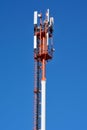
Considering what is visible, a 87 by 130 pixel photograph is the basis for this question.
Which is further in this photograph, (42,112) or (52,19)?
(52,19)

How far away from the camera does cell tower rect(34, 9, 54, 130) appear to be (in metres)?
109

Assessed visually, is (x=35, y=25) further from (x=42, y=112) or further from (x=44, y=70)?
(x=42, y=112)

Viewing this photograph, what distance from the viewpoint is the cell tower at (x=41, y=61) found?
359 feet

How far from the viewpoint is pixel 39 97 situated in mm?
111562

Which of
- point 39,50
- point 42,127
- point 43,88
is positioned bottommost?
point 42,127

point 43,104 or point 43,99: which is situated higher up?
point 43,99

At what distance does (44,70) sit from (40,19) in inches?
421

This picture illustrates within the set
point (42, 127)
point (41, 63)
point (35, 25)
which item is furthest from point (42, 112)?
point (35, 25)

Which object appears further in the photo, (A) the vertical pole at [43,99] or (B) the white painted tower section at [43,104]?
(A) the vertical pole at [43,99]

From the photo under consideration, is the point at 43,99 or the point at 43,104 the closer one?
the point at 43,104

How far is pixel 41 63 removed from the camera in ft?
376

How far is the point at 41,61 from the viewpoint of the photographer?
115 m

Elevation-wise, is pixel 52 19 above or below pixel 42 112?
above

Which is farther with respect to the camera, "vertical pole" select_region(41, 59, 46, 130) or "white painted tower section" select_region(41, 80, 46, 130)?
"vertical pole" select_region(41, 59, 46, 130)
